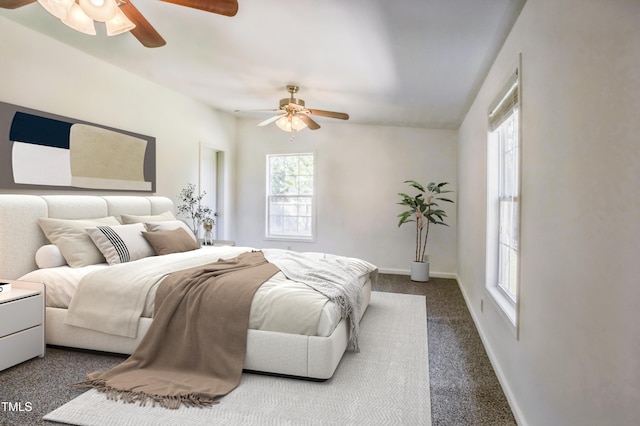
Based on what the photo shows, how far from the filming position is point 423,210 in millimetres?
6258

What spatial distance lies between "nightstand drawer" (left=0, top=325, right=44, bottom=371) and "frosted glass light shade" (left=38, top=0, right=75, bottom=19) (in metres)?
2.08

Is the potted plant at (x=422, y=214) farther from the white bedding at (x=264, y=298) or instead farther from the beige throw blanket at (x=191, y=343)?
the beige throw blanket at (x=191, y=343)

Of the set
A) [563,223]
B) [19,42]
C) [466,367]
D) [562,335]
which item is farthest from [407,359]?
[19,42]

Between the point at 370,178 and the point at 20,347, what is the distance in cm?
520

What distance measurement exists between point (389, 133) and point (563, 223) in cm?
532

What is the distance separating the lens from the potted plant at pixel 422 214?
6.23 meters

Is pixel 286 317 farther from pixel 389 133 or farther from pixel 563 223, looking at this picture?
pixel 389 133

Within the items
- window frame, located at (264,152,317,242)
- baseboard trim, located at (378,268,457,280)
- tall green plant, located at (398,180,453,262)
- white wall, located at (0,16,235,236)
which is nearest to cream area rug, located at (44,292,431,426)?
white wall, located at (0,16,235,236)

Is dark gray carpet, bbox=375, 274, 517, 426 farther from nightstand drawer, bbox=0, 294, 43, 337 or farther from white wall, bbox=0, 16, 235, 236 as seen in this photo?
white wall, bbox=0, 16, 235, 236

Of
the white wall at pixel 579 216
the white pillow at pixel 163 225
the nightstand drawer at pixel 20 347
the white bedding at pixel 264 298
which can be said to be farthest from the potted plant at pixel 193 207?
the white wall at pixel 579 216

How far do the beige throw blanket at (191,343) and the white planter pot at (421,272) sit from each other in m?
3.76

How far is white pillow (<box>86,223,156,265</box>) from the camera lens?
3650 millimetres

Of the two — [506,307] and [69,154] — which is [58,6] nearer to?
[69,154]

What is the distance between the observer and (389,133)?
6766 millimetres
